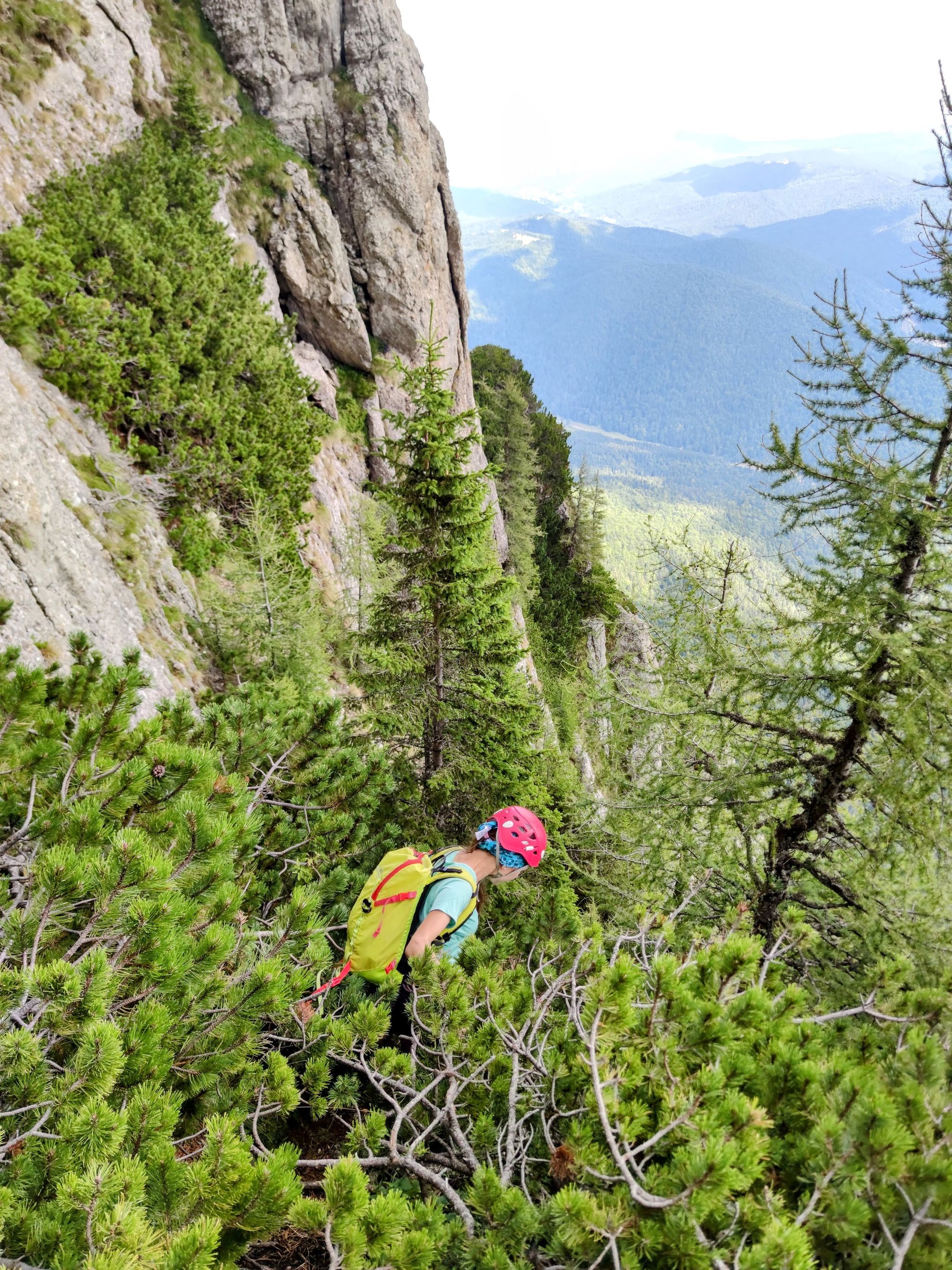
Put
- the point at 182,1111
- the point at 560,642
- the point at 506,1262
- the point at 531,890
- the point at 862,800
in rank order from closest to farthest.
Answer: the point at 506,1262 < the point at 182,1111 < the point at 862,800 < the point at 531,890 < the point at 560,642

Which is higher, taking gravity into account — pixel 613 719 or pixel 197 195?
pixel 197 195

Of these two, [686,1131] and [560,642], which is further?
[560,642]

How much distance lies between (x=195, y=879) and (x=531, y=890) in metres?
5.77

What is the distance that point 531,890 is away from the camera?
782cm

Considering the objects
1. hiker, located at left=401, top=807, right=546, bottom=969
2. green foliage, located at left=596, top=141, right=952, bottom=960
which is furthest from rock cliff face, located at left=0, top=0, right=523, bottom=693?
green foliage, located at left=596, top=141, right=952, bottom=960

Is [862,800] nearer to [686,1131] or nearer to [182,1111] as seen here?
[686,1131]

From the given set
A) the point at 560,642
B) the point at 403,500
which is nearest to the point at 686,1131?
the point at 403,500

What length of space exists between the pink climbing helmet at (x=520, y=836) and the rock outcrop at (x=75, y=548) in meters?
3.36

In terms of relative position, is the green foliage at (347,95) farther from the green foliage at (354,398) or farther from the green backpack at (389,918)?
the green backpack at (389,918)

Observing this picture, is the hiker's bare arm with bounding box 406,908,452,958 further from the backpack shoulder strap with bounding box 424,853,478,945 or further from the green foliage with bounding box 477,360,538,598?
the green foliage with bounding box 477,360,538,598

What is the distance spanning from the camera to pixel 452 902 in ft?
11.3

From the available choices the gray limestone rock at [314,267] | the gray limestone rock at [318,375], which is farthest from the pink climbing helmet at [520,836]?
the gray limestone rock at [314,267]

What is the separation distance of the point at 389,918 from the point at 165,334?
1429 cm

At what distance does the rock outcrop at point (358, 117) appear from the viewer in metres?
23.9
